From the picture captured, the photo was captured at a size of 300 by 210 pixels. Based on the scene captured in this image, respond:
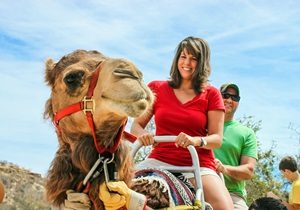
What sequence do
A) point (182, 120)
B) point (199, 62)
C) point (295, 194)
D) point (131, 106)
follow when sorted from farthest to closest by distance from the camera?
point (295, 194) < point (199, 62) < point (182, 120) < point (131, 106)

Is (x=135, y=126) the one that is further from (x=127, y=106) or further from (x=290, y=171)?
(x=290, y=171)

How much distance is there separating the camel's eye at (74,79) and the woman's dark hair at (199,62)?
55.5 inches

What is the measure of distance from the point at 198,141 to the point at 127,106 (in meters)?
1.16

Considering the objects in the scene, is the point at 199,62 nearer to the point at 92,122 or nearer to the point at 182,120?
the point at 182,120

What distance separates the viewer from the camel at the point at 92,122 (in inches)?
166

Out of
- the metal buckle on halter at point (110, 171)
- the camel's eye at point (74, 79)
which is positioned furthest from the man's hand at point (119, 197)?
the camel's eye at point (74, 79)

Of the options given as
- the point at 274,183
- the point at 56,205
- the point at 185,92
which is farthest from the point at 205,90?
the point at 274,183

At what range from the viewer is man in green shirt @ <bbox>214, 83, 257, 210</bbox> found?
23.1 feet

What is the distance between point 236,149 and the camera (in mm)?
7355

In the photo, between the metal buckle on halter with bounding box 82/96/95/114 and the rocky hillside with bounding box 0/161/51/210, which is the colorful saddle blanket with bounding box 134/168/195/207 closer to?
the metal buckle on halter with bounding box 82/96/95/114

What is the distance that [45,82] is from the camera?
487cm

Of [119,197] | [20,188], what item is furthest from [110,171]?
[20,188]

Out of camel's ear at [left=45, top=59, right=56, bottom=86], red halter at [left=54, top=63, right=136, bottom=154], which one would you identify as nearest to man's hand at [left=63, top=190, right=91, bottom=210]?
red halter at [left=54, top=63, right=136, bottom=154]

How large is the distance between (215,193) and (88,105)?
4.79 ft
